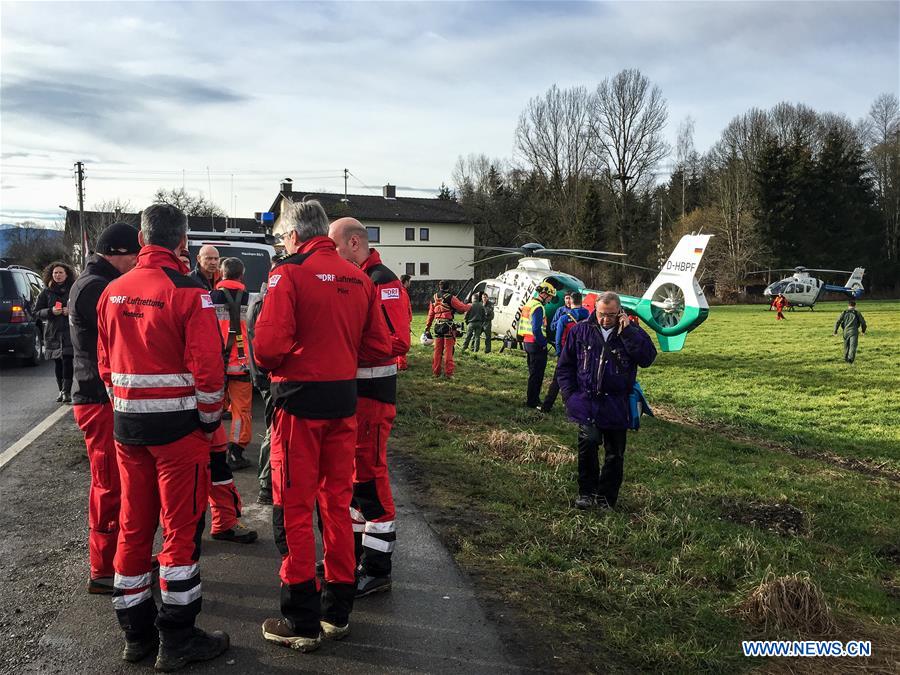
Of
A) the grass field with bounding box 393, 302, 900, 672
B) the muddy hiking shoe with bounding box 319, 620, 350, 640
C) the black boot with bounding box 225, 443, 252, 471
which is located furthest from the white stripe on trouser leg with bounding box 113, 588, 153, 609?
the black boot with bounding box 225, 443, 252, 471

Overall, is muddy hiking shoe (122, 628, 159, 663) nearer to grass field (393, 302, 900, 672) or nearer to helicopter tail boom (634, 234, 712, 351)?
grass field (393, 302, 900, 672)

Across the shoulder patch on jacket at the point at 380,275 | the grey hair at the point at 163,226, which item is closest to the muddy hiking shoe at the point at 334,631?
the shoulder patch on jacket at the point at 380,275

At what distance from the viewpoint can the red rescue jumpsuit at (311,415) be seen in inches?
135

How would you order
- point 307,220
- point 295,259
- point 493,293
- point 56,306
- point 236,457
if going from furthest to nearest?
point 493,293 → point 56,306 → point 236,457 → point 307,220 → point 295,259

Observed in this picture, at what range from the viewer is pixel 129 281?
11.3ft

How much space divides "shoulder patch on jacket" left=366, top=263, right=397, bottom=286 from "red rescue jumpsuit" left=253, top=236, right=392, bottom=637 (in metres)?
0.74

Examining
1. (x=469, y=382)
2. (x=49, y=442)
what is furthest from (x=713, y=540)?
(x=469, y=382)

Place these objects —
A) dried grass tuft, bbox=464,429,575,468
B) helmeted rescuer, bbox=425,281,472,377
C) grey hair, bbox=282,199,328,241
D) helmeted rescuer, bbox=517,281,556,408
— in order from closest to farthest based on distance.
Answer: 1. grey hair, bbox=282,199,328,241
2. dried grass tuft, bbox=464,429,575,468
3. helmeted rescuer, bbox=517,281,556,408
4. helmeted rescuer, bbox=425,281,472,377

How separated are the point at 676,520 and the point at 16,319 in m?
14.1

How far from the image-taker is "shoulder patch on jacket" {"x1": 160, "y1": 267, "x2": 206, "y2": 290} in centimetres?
345

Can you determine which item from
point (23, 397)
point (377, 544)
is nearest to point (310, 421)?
point (377, 544)

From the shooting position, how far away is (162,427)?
132 inches

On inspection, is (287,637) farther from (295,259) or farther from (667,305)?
(667,305)

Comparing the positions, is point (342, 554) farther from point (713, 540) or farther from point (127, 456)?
point (713, 540)
